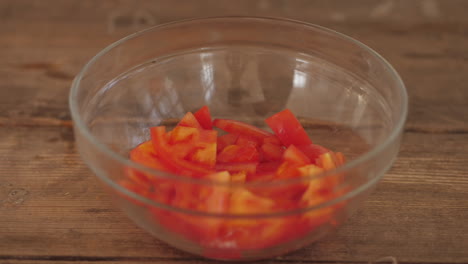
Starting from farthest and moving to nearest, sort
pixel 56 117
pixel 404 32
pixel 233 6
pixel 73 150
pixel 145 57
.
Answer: pixel 233 6 → pixel 404 32 → pixel 56 117 → pixel 73 150 → pixel 145 57

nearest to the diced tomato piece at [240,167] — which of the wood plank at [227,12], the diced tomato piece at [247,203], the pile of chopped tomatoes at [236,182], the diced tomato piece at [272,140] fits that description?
the pile of chopped tomatoes at [236,182]

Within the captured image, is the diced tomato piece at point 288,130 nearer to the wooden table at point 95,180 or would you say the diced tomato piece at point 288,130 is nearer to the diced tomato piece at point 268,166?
the diced tomato piece at point 268,166

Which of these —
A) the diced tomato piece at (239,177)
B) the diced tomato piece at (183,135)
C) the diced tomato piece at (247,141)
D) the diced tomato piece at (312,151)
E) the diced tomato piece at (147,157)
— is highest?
the diced tomato piece at (183,135)

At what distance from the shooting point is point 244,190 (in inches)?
40.4

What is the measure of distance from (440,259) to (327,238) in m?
0.25

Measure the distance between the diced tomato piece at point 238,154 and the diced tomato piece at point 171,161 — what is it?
92 millimetres

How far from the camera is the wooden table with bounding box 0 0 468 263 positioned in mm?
1313

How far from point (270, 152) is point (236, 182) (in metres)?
0.21

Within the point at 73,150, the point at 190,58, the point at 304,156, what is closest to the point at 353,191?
the point at 304,156

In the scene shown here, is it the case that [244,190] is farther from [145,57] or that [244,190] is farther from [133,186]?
[145,57]

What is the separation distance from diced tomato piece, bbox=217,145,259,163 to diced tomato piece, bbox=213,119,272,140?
111 millimetres

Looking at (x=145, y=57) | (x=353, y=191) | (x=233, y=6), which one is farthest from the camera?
(x=233, y=6)

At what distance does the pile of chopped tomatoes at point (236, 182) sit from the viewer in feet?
3.43

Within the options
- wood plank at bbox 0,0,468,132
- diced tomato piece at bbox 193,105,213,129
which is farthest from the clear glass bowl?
wood plank at bbox 0,0,468,132
